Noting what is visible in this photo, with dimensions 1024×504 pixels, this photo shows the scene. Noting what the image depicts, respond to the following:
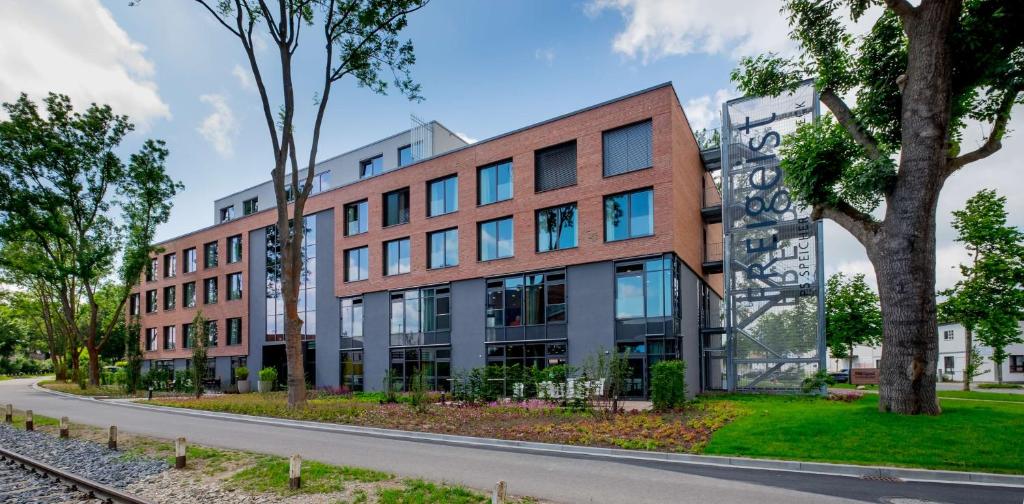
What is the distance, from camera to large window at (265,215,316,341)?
35031 millimetres

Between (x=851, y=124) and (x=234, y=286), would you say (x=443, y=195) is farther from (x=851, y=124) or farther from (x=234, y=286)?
(x=234, y=286)

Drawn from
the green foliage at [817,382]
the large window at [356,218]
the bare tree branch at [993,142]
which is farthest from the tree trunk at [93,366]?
the bare tree branch at [993,142]

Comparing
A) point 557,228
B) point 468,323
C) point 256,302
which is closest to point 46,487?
point 468,323

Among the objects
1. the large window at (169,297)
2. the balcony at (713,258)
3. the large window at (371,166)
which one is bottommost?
the large window at (169,297)

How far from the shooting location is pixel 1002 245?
2631 cm

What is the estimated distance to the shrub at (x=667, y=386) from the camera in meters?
17.5

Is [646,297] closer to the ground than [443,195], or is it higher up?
closer to the ground

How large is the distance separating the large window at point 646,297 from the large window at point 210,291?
33354mm

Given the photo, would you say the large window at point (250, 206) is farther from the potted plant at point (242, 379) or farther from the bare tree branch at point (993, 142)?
the bare tree branch at point (993, 142)

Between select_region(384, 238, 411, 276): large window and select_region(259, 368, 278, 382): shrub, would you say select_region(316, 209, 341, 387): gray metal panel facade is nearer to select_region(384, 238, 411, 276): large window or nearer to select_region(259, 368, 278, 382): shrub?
select_region(259, 368, 278, 382): shrub

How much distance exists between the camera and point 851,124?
1499 cm

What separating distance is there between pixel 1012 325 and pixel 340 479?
98.0 ft

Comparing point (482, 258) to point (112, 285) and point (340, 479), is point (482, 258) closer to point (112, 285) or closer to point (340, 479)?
point (340, 479)

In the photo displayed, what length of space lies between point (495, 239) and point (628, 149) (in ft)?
24.5
